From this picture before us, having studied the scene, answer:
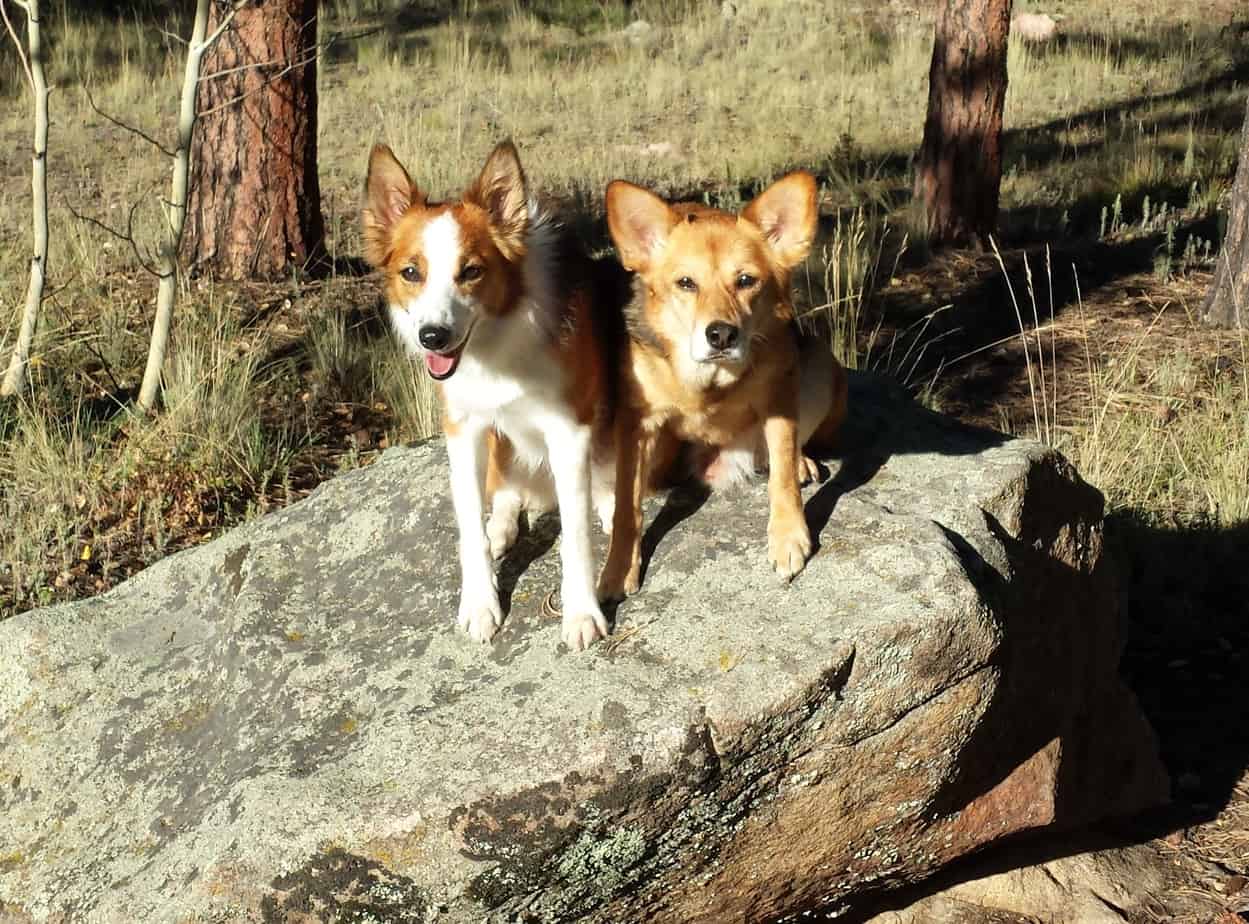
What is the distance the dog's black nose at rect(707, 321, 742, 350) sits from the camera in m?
3.51

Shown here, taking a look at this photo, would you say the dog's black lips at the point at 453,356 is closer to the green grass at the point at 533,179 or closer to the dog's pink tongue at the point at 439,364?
the dog's pink tongue at the point at 439,364

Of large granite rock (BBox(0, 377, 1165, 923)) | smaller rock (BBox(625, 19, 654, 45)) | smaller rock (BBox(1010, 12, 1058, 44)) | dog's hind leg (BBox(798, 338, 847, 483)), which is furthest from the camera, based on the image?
smaller rock (BBox(625, 19, 654, 45))

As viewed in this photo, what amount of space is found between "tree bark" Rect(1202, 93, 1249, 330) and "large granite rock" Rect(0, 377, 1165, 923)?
3.81 metres

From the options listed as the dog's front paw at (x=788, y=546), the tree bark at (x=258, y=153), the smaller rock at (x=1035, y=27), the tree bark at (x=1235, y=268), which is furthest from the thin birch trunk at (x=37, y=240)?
the smaller rock at (x=1035, y=27)

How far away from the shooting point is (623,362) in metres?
3.91

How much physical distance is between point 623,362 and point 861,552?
90 cm

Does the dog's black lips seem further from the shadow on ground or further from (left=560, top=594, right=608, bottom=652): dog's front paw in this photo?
the shadow on ground

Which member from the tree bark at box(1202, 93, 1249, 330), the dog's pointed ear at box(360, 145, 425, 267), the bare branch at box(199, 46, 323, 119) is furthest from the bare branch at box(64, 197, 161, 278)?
the tree bark at box(1202, 93, 1249, 330)

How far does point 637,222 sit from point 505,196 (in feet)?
1.30

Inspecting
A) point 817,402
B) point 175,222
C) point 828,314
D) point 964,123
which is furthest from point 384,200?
point 964,123

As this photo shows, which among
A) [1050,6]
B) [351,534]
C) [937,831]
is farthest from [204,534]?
[1050,6]

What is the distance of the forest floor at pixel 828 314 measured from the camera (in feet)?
18.3

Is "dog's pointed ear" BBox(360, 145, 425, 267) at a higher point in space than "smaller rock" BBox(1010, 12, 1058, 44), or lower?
lower

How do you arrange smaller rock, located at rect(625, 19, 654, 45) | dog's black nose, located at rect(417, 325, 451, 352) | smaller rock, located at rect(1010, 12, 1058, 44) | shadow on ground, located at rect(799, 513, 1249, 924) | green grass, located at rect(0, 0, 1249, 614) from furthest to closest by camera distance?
smaller rock, located at rect(625, 19, 654, 45) < smaller rock, located at rect(1010, 12, 1058, 44) < green grass, located at rect(0, 0, 1249, 614) < shadow on ground, located at rect(799, 513, 1249, 924) < dog's black nose, located at rect(417, 325, 451, 352)
